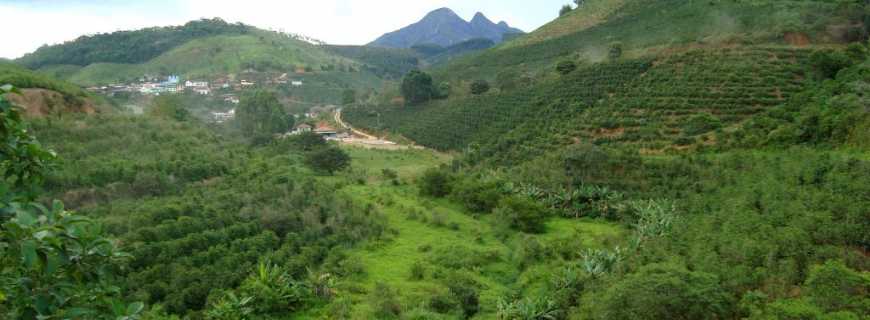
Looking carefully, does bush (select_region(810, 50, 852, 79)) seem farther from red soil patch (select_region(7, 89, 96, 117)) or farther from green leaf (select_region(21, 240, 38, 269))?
red soil patch (select_region(7, 89, 96, 117))

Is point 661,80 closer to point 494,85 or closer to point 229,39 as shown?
point 494,85

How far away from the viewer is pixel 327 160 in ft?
99.6

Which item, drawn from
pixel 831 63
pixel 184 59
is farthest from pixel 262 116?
pixel 184 59

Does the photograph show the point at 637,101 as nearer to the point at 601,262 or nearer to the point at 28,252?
the point at 601,262

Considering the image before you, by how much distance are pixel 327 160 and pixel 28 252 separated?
28281mm

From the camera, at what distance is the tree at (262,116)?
167 feet

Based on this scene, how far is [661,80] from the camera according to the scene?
34.2 metres

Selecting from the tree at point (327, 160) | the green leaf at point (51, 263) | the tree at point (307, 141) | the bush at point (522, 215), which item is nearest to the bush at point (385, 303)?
the bush at point (522, 215)

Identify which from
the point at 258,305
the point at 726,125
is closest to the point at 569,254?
the point at 258,305

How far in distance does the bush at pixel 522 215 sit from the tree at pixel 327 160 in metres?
12.4

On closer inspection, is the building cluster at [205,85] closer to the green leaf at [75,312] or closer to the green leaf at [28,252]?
the green leaf at [75,312]

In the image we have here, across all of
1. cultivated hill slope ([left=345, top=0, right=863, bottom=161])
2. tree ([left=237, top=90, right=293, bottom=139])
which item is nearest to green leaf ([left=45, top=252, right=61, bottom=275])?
cultivated hill slope ([left=345, top=0, right=863, bottom=161])

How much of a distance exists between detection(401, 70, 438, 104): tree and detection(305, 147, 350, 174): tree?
908 inches

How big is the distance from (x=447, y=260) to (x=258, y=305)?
5834mm
